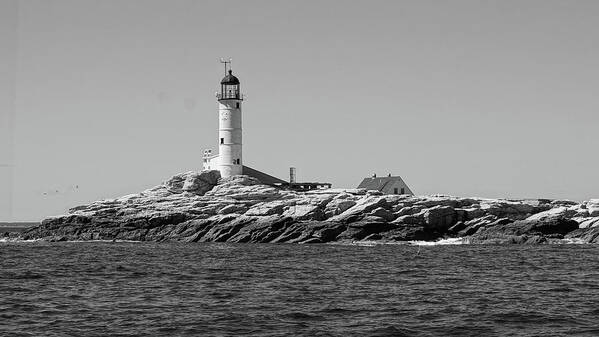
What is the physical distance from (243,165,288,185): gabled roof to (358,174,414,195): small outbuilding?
42.7 feet

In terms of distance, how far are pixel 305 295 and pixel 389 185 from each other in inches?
3018

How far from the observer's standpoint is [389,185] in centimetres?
11606

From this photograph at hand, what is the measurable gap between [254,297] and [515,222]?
57438mm

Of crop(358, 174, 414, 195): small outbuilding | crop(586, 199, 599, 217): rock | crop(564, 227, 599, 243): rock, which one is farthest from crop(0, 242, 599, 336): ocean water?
crop(358, 174, 414, 195): small outbuilding

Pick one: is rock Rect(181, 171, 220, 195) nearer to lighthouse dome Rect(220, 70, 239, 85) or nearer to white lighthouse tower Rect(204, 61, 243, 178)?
white lighthouse tower Rect(204, 61, 243, 178)

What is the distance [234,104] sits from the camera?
111 m

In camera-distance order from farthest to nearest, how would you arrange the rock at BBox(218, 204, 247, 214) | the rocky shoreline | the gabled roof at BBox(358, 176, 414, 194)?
the gabled roof at BBox(358, 176, 414, 194) < the rock at BBox(218, 204, 247, 214) < the rocky shoreline

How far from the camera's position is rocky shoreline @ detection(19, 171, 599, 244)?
89.8 meters

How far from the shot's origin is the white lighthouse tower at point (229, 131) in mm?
109062

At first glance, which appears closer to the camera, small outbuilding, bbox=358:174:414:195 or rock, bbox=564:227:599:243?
rock, bbox=564:227:599:243

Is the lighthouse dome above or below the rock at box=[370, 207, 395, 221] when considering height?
above

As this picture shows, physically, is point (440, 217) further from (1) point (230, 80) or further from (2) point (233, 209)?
(1) point (230, 80)

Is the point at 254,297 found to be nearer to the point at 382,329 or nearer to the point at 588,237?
the point at 382,329

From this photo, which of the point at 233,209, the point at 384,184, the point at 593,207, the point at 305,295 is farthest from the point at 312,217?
the point at 305,295
